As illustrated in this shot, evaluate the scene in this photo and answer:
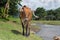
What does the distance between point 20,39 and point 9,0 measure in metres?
12.6

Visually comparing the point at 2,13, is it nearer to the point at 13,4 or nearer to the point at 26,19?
the point at 13,4

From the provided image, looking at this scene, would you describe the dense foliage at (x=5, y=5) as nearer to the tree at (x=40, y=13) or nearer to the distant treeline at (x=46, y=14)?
the distant treeline at (x=46, y=14)

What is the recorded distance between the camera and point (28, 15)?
1803cm

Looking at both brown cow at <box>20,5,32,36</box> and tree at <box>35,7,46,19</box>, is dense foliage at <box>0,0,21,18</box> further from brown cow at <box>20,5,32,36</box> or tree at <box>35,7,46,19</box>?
tree at <box>35,7,46,19</box>

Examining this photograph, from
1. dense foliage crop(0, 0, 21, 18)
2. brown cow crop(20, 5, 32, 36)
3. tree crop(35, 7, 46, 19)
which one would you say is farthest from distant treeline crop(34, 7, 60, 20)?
brown cow crop(20, 5, 32, 36)

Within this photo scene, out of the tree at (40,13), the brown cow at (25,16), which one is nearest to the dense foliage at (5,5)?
the brown cow at (25,16)

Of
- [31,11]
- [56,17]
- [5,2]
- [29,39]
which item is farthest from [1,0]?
[56,17]

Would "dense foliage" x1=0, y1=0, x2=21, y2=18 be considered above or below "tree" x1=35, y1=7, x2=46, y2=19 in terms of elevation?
above

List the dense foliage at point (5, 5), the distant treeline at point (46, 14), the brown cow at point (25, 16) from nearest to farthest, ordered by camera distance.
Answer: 1. the brown cow at point (25, 16)
2. the dense foliage at point (5, 5)
3. the distant treeline at point (46, 14)

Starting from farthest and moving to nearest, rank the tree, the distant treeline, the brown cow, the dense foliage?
the tree, the distant treeline, the dense foliage, the brown cow

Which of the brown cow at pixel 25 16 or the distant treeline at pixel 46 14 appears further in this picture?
the distant treeline at pixel 46 14

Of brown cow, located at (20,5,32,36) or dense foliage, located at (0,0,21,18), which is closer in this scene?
brown cow, located at (20,5,32,36)

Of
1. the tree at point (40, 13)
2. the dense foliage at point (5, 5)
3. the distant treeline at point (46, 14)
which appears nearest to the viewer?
the dense foliage at point (5, 5)

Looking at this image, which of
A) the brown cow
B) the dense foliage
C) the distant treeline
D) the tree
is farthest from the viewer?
the tree
